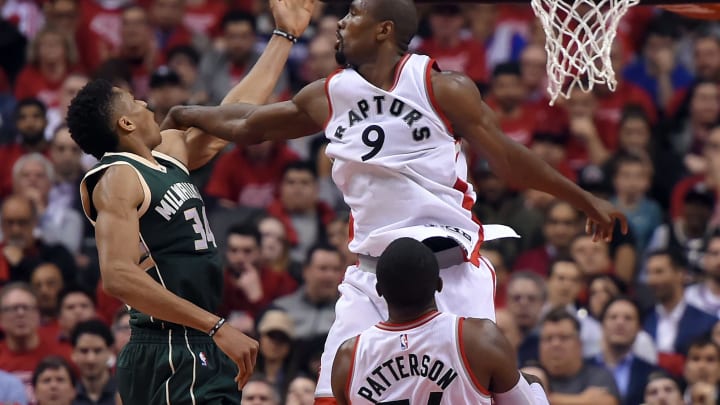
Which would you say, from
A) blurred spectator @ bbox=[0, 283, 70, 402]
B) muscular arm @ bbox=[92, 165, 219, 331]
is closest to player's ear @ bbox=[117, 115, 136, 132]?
muscular arm @ bbox=[92, 165, 219, 331]

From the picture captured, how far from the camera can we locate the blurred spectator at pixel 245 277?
1005cm

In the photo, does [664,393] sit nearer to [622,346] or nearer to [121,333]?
[622,346]

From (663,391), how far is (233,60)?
5059 mm

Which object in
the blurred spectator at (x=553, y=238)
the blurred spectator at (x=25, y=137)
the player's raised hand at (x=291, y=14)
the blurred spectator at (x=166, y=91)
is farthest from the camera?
the blurred spectator at (x=166, y=91)

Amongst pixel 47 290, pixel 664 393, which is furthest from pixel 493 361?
pixel 47 290

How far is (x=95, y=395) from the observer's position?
8953 mm

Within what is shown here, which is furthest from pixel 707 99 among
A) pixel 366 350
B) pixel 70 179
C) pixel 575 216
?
pixel 366 350

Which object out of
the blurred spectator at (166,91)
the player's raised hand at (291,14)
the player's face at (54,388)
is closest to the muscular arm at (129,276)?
the player's raised hand at (291,14)

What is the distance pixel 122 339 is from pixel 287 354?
42.8 inches

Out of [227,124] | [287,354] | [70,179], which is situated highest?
[227,124]

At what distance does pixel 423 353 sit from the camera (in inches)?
204

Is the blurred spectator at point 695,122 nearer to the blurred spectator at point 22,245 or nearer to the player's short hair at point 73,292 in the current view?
the player's short hair at point 73,292

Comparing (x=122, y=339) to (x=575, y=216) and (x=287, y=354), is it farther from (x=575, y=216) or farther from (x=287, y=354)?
(x=575, y=216)

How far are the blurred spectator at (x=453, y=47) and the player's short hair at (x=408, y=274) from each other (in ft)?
23.6
